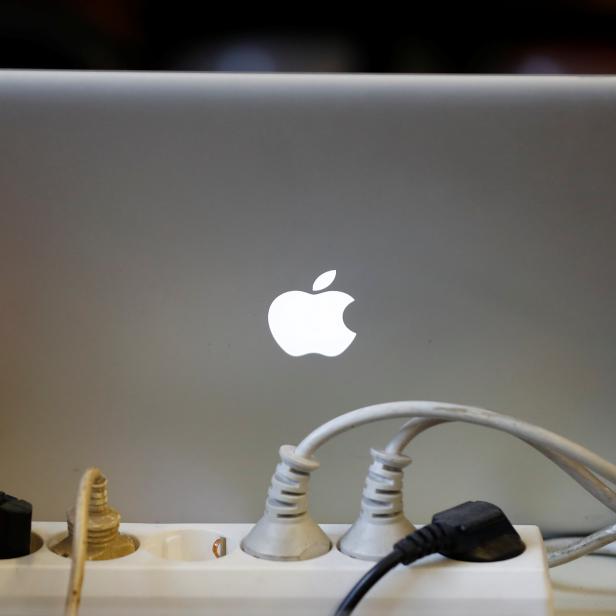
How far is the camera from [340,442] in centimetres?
60

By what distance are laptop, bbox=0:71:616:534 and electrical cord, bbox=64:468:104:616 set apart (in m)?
0.15

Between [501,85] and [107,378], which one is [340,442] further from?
[501,85]

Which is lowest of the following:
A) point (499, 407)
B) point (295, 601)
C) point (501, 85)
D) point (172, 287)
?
point (295, 601)

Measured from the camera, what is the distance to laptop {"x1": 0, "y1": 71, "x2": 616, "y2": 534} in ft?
1.96

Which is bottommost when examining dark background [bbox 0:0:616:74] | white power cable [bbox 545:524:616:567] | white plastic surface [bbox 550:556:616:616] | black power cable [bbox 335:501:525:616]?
white plastic surface [bbox 550:556:616:616]

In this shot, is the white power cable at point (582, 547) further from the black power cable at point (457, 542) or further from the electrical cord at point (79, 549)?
the electrical cord at point (79, 549)

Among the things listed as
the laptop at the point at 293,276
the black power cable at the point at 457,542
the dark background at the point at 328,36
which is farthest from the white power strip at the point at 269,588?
the dark background at the point at 328,36

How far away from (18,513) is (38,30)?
402 millimetres

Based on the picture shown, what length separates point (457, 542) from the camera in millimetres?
476

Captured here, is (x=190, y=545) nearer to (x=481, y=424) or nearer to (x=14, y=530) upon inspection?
(x=14, y=530)

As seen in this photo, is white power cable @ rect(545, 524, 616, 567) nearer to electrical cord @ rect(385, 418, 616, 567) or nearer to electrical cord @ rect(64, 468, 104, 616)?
electrical cord @ rect(385, 418, 616, 567)

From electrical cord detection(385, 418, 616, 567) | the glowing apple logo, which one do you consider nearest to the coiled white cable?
electrical cord detection(385, 418, 616, 567)

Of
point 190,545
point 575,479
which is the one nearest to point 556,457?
point 575,479

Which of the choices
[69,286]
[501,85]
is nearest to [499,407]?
[501,85]
